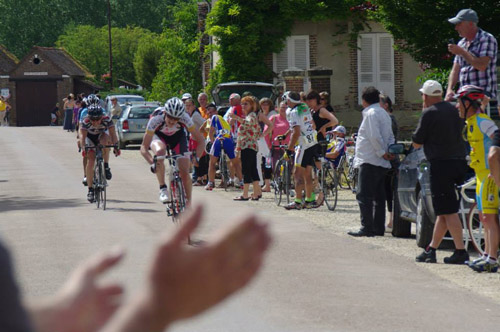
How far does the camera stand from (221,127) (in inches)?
791

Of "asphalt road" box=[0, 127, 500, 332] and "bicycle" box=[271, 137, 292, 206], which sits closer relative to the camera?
"asphalt road" box=[0, 127, 500, 332]

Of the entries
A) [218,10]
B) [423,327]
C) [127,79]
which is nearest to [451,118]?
[423,327]

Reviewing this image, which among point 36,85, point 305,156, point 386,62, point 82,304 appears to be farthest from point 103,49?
point 82,304

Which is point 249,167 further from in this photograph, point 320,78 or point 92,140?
point 320,78

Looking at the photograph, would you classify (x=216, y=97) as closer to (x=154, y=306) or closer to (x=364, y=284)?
(x=364, y=284)

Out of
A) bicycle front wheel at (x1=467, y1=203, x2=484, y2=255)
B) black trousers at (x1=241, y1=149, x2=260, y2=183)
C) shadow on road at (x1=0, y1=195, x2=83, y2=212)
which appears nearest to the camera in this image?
bicycle front wheel at (x1=467, y1=203, x2=484, y2=255)

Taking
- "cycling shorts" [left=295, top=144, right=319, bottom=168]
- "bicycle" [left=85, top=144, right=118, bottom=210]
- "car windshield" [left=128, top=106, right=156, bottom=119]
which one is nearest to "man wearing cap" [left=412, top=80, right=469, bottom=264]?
"cycling shorts" [left=295, top=144, right=319, bottom=168]

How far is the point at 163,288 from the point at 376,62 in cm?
3689

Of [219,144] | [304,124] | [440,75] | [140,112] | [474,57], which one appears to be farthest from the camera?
[140,112]

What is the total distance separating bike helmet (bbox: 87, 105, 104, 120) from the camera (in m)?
16.8

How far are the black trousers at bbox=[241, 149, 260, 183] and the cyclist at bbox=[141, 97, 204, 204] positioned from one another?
15.4ft

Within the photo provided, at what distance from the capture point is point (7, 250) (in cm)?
166

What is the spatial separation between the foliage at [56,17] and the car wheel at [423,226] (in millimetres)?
99279

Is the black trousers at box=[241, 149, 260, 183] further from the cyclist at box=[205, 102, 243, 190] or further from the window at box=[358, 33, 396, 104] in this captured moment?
the window at box=[358, 33, 396, 104]
